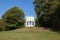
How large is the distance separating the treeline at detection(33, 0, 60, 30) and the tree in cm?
402

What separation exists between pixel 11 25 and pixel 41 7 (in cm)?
855

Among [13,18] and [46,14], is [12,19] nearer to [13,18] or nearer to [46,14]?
[13,18]

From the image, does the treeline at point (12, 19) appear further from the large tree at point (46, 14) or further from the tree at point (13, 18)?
the large tree at point (46, 14)

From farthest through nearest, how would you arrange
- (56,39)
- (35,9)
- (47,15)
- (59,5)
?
(35,9)
(47,15)
(59,5)
(56,39)

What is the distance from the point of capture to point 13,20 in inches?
1694

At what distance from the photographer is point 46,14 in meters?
37.6

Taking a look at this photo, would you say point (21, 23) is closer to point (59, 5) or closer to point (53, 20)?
point (53, 20)

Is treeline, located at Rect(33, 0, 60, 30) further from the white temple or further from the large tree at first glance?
the white temple

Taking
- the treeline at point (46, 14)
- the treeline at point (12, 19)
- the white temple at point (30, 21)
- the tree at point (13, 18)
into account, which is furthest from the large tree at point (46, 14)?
the white temple at point (30, 21)

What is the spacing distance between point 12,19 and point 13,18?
1.33 ft

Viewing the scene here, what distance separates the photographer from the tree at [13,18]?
4289 centimetres

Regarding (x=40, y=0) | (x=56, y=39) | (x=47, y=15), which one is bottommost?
(x=56, y=39)

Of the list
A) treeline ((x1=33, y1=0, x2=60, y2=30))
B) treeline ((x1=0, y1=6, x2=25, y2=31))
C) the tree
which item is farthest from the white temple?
treeline ((x1=0, y1=6, x2=25, y2=31))

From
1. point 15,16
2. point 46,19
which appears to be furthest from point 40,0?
point 15,16
